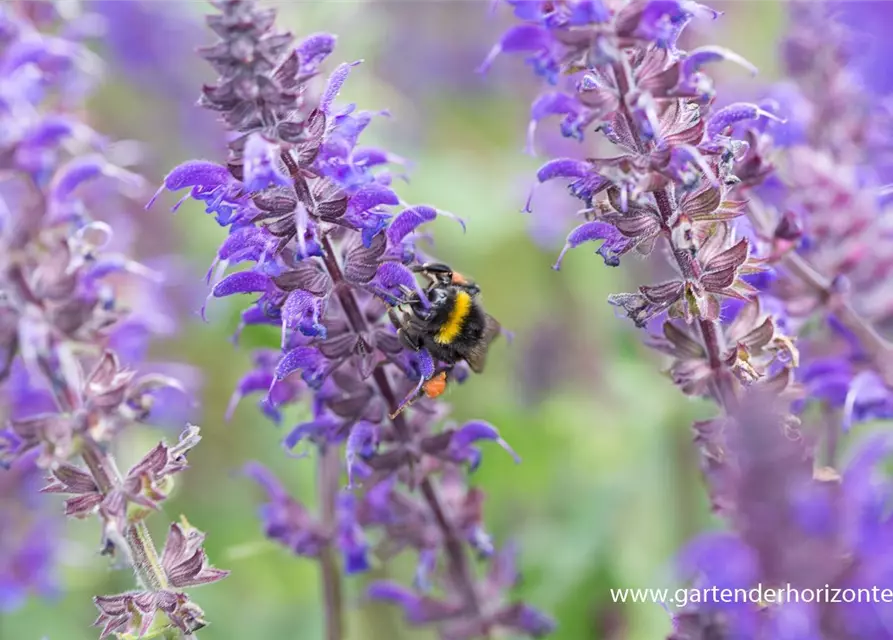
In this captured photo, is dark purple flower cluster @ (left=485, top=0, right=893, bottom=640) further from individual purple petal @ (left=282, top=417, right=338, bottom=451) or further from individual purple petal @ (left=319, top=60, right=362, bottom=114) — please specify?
individual purple petal @ (left=282, top=417, right=338, bottom=451)

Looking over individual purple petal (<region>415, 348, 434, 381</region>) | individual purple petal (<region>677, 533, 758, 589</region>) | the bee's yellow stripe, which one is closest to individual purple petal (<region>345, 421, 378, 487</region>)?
individual purple petal (<region>415, 348, 434, 381</region>)

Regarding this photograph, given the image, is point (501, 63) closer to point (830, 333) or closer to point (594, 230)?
point (830, 333)

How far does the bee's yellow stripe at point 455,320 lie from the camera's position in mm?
3254

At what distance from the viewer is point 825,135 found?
4.15m

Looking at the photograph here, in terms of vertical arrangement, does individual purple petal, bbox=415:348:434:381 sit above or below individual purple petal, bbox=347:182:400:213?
below

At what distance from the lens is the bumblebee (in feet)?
10.2

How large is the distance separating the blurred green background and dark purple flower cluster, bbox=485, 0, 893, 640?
1.27 m

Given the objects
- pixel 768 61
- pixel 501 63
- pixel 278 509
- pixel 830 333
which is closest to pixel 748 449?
pixel 830 333

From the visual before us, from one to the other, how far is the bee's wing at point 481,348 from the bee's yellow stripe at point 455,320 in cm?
9

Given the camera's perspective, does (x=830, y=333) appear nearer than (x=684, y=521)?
Yes

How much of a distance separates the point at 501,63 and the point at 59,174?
5.16 metres

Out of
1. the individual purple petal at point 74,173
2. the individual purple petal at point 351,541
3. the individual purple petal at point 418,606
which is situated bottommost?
the individual purple petal at point 418,606

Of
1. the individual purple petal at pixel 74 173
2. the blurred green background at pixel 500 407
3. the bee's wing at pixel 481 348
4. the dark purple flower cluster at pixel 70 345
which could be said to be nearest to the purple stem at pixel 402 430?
the bee's wing at pixel 481 348

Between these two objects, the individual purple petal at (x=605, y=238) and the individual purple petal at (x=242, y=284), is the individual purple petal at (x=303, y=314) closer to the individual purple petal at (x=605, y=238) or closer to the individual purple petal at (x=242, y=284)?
the individual purple petal at (x=242, y=284)
